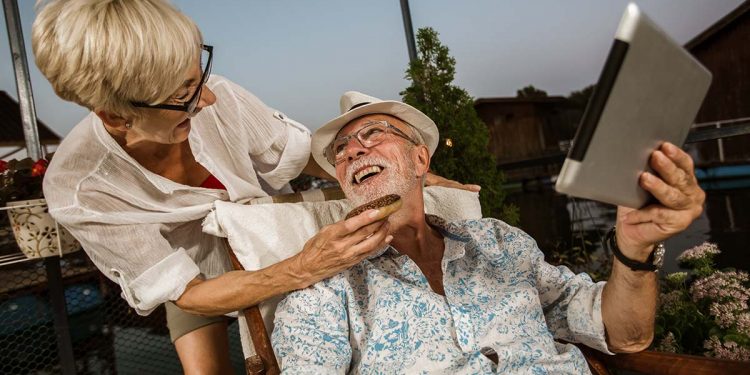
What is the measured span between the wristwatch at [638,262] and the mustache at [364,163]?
983 mm

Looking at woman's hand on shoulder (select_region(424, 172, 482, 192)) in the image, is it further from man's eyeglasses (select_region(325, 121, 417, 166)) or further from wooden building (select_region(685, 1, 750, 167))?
wooden building (select_region(685, 1, 750, 167))

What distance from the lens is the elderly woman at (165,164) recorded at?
1506mm

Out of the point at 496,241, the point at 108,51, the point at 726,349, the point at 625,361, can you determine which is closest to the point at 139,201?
the point at 108,51

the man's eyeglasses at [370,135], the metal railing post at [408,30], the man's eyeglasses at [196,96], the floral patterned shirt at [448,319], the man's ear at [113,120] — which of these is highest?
the metal railing post at [408,30]

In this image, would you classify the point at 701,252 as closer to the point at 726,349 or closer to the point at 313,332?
the point at 726,349

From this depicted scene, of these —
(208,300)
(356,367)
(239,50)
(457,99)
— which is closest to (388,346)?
(356,367)

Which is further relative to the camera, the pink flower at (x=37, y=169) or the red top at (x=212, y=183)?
the pink flower at (x=37, y=169)

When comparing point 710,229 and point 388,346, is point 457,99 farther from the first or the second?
point 710,229

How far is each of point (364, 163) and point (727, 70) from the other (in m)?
15.4

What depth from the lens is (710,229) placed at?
6551mm

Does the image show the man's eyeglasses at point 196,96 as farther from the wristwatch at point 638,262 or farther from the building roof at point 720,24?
the building roof at point 720,24

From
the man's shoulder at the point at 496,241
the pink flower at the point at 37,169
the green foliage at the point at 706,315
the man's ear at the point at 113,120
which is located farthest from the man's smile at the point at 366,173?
the green foliage at the point at 706,315

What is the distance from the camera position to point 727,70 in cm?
1297

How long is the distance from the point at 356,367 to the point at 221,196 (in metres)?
1.03
